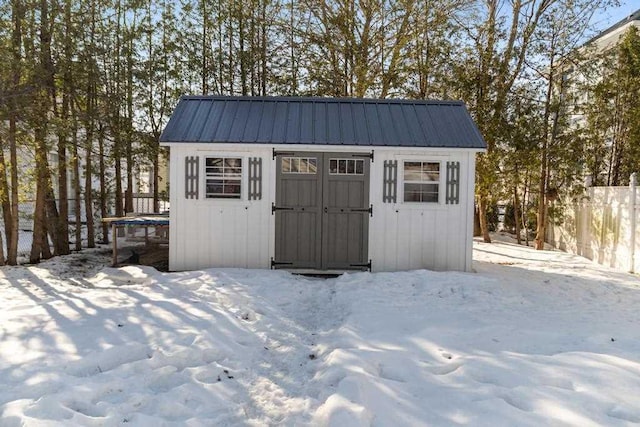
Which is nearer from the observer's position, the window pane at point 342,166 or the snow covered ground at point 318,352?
the snow covered ground at point 318,352

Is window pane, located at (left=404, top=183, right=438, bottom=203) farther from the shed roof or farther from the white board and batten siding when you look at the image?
the shed roof

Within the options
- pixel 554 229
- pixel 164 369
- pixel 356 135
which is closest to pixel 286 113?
pixel 356 135

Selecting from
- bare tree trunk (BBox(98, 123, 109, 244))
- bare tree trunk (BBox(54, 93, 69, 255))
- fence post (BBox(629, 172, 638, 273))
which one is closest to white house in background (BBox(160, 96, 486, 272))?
bare tree trunk (BBox(54, 93, 69, 255))

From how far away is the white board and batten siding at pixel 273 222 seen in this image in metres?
7.05

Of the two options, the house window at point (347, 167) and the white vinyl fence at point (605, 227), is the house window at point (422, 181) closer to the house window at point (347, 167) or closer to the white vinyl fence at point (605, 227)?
the house window at point (347, 167)

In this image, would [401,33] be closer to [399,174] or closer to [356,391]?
[399,174]

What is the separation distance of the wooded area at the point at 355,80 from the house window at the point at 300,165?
13.5 feet

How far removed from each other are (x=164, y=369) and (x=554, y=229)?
1114cm

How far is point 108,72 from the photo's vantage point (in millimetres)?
9734

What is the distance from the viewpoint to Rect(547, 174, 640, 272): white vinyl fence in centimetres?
770

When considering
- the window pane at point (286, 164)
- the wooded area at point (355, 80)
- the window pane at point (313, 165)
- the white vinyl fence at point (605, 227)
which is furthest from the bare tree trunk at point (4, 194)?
the white vinyl fence at point (605, 227)

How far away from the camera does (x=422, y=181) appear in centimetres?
712

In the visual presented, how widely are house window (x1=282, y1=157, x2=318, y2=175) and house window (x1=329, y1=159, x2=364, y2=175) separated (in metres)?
0.30

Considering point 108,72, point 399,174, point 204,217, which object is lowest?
point 204,217
